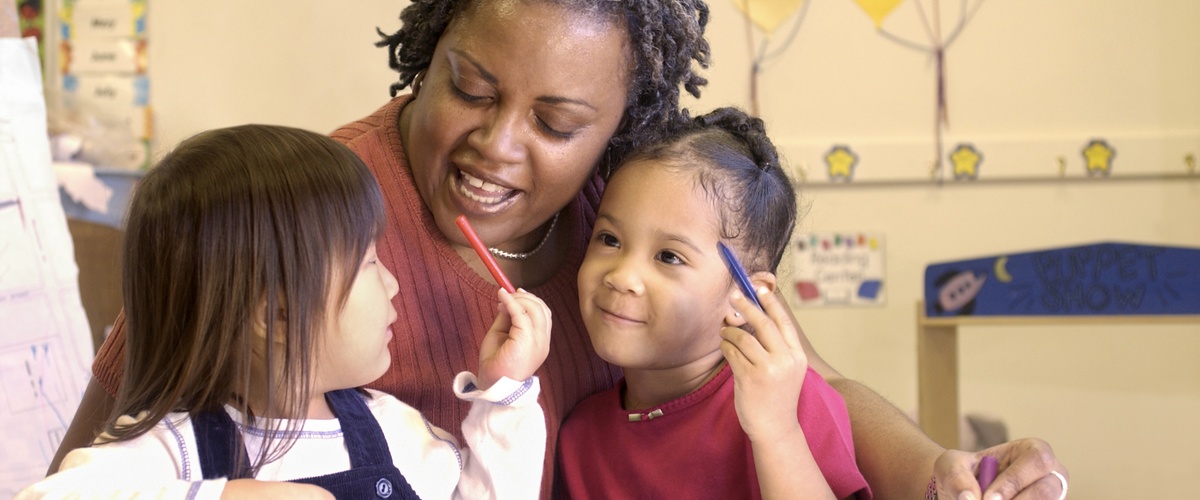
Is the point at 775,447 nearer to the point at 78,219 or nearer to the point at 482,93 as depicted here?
the point at 482,93

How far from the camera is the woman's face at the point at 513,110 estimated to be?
1178 mm

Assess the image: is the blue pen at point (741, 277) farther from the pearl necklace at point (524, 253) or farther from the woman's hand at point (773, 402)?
the pearl necklace at point (524, 253)

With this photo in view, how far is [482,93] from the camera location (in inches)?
47.0

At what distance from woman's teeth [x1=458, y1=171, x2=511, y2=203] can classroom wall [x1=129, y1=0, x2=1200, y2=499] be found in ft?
5.69

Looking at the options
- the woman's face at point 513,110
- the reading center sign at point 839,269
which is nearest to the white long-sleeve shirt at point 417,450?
the woman's face at point 513,110

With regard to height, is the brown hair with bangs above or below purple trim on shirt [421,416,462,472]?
above

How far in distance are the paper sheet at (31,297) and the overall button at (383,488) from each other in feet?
2.63

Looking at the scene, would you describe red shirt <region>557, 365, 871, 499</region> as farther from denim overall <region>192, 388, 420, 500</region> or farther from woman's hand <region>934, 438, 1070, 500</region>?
denim overall <region>192, 388, 420, 500</region>

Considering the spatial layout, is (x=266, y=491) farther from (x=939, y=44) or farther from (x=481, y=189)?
(x=939, y=44)

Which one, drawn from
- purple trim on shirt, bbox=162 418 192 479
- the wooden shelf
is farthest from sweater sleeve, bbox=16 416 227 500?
the wooden shelf

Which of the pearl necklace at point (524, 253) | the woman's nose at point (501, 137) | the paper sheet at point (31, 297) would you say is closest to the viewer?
the woman's nose at point (501, 137)

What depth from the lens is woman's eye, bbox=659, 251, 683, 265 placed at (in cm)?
118

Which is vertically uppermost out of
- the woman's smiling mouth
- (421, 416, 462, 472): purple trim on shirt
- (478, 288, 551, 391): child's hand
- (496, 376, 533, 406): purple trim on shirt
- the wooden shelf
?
the woman's smiling mouth

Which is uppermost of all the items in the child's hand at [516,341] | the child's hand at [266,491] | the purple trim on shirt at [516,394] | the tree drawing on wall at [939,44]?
the tree drawing on wall at [939,44]
